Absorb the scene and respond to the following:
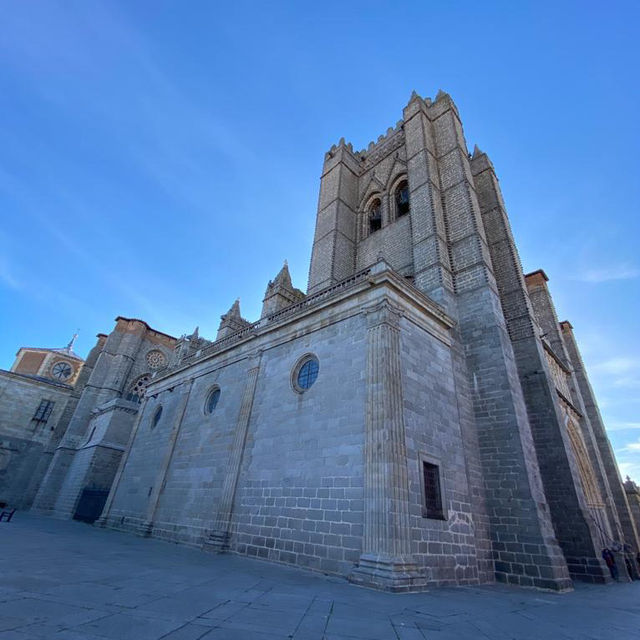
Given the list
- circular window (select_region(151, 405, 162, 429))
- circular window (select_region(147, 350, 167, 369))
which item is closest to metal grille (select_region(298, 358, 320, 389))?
circular window (select_region(151, 405, 162, 429))

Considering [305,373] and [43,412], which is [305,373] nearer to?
[305,373]

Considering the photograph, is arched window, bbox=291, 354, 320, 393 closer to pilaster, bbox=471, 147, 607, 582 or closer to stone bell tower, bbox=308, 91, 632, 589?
stone bell tower, bbox=308, 91, 632, 589

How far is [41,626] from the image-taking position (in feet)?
9.75

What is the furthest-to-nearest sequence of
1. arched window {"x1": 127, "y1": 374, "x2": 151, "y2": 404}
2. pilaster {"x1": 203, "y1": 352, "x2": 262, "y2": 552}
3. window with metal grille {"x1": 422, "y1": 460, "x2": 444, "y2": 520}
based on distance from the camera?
arched window {"x1": 127, "y1": 374, "x2": 151, "y2": 404}, pilaster {"x1": 203, "y1": 352, "x2": 262, "y2": 552}, window with metal grille {"x1": 422, "y1": 460, "x2": 444, "y2": 520}

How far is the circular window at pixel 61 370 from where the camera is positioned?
38.2 meters

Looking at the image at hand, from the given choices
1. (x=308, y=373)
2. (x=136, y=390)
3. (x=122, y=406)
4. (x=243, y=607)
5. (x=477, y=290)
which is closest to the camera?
(x=243, y=607)

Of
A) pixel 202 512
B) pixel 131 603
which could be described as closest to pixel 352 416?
pixel 131 603

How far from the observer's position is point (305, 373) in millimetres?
10992

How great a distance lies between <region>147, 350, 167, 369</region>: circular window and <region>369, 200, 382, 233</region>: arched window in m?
22.6

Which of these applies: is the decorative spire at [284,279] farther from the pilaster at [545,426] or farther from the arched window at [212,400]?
the pilaster at [545,426]

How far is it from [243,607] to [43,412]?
31.9 metres

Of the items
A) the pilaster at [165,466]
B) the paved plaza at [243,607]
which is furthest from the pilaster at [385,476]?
the pilaster at [165,466]

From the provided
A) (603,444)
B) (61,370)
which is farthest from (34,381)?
(603,444)

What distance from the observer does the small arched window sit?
20.3m
